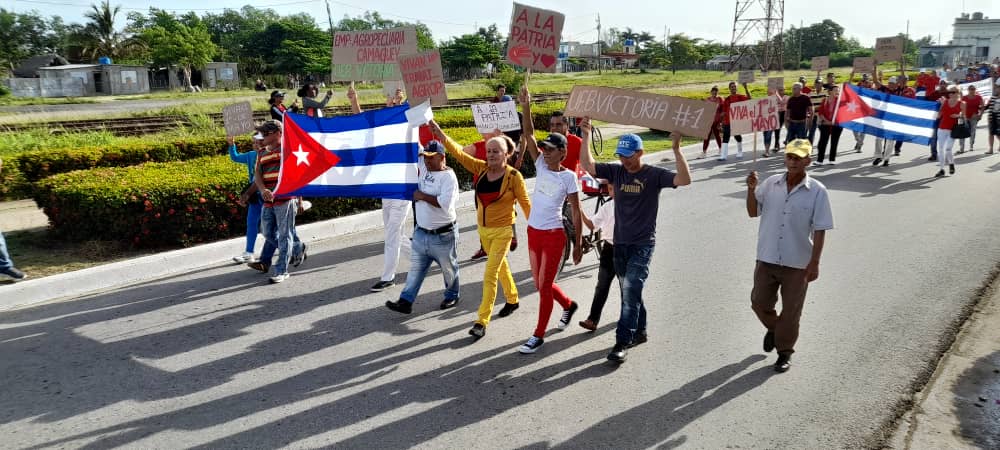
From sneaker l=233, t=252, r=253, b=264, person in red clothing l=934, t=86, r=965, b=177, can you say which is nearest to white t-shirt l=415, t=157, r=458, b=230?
sneaker l=233, t=252, r=253, b=264

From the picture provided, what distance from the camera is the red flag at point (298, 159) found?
663cm

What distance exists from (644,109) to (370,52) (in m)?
4.65

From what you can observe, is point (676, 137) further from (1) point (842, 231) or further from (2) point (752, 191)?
(1) point (842, 231)

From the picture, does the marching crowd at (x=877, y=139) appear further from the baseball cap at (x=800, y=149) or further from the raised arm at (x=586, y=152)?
the baseball cap at (x=800, y=149)

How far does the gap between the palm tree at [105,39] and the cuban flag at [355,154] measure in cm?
7308

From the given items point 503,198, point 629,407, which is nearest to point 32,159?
point 503,198

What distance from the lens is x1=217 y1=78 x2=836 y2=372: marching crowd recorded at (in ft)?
16.0

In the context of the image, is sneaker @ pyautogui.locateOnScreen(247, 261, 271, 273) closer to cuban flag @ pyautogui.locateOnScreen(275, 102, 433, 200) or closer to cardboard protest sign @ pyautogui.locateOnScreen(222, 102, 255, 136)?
cuban flag @ pyautogui.locateOnScreen(275, 102, 433, 200)

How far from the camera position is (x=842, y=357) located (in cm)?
535

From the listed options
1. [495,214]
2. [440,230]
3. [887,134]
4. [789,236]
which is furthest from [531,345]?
Result: [887,134]

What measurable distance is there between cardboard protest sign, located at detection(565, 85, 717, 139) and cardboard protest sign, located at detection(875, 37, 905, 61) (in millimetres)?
15812

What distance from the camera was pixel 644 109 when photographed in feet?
18.6

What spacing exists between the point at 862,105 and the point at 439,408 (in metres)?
11.2

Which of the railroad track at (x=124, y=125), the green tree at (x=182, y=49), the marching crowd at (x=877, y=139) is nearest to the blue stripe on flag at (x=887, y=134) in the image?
the marching crowd at (x=877, y=139)
